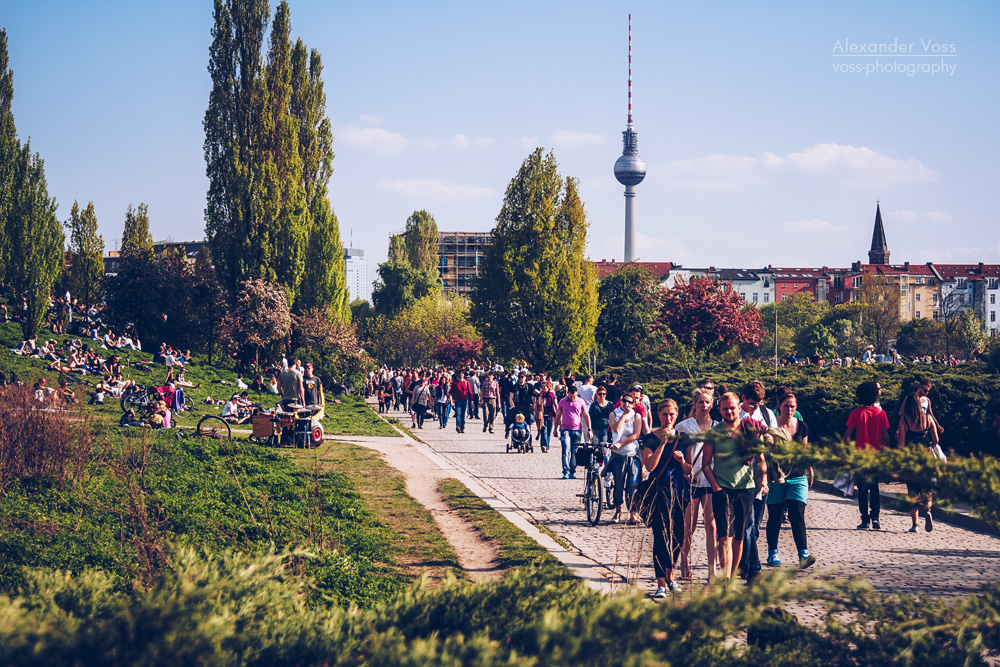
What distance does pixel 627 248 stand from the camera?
497 feet

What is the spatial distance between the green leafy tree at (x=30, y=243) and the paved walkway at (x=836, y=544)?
2722 cm

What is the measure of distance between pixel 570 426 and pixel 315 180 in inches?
1218

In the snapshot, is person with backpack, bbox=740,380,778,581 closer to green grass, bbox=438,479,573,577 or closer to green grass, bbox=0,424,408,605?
green grass, bbox=438,479,573,577

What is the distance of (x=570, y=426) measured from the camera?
15.6 m

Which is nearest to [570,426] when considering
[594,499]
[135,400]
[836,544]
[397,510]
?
[594,499]

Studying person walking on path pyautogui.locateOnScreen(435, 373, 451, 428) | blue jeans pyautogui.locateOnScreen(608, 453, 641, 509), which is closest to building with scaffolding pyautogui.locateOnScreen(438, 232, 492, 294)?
person walking on path pyautogui.locateOnScreen(435, 373, 451, 428)

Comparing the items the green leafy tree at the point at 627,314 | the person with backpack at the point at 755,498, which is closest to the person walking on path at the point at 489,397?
the person with backpack at the point at 755,498

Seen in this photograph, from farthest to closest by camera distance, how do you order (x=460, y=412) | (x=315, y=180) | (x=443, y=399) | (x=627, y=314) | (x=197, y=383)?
1. (x=627, y=314)
2. (x=315, y=180)
3. (x=197, y=383)
4. (x=443, y=399)
5. (x=460, y=412)

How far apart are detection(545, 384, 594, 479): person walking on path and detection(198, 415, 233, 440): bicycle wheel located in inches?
225

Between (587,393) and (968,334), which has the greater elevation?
(968,334)

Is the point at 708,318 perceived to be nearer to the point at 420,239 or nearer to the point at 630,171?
the point at 420,239

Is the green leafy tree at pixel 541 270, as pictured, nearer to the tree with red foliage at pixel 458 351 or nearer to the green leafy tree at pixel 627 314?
the green leafy tree at pixel 627 314

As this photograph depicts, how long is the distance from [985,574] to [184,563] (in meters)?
7.61

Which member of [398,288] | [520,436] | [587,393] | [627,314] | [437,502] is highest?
[398,288]
